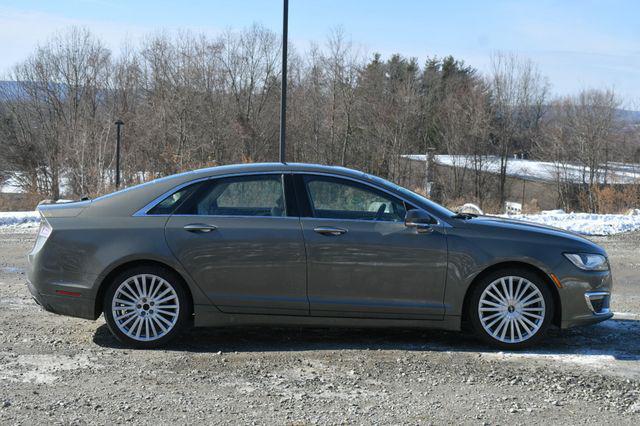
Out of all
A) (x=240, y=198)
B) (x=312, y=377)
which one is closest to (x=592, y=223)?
(x=240, y=198)

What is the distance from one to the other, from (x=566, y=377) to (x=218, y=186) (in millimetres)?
3163

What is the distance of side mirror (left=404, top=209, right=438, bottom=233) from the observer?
5.58 metres

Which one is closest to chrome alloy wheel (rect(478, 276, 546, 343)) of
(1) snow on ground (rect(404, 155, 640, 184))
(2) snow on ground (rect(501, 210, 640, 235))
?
(2) snow on ground (rect(501, 210, 640, 235))

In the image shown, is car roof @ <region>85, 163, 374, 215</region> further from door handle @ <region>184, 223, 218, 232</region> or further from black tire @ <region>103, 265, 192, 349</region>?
black tire @ <region>103, 265, 192, 349</region>

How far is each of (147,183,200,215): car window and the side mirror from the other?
71.7 inches

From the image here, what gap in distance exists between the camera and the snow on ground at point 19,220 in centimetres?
1528

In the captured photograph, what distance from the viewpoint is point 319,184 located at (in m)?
5.83

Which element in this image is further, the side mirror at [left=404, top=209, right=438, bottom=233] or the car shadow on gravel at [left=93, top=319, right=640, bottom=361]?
the car shadow on gravel at [left=93, top=319, right=640, bottom=361]

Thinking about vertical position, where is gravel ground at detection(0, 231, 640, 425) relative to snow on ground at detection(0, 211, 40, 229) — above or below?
below

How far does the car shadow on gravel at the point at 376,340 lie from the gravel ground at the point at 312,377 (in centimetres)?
2

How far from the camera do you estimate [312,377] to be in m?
4.90

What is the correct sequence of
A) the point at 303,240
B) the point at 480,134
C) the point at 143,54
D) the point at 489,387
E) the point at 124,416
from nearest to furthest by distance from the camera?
1. the point at 124,416
2. the point at 489,387
3. the point at 303,240
4. the point at 143,54
5. the point at 480,134

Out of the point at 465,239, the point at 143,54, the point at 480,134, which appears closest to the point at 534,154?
the point at 480,134

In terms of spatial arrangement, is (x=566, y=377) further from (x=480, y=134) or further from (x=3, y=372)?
(x=480, y=134)
